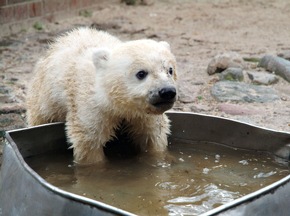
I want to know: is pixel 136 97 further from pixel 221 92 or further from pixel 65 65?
pixel 221 92

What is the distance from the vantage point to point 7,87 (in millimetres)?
5375

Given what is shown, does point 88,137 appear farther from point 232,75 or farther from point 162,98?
point 232,75

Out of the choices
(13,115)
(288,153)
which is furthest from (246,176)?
(13,115)

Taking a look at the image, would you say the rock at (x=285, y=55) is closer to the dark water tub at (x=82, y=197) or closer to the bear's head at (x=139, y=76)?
A: the dark water tub at (x=82, y=197)

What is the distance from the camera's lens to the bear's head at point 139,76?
10.7 feet

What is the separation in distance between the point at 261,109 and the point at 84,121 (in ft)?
5.97

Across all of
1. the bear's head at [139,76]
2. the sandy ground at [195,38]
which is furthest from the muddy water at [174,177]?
the sandy ground at [195,38]

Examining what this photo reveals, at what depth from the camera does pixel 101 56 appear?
3.54 metres

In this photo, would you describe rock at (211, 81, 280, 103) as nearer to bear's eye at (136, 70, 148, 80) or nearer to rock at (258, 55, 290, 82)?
rock at (258, 55, 290, 82)

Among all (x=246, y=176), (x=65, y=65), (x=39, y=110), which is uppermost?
(x=65, y=65)

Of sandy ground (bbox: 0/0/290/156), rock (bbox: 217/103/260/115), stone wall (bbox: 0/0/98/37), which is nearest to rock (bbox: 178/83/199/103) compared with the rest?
sandy ground (bbox: 0/0/290/156)

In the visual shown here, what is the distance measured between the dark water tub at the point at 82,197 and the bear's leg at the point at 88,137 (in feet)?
0.47

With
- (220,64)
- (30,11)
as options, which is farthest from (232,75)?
(30,11)

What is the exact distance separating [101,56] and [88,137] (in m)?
0.47
